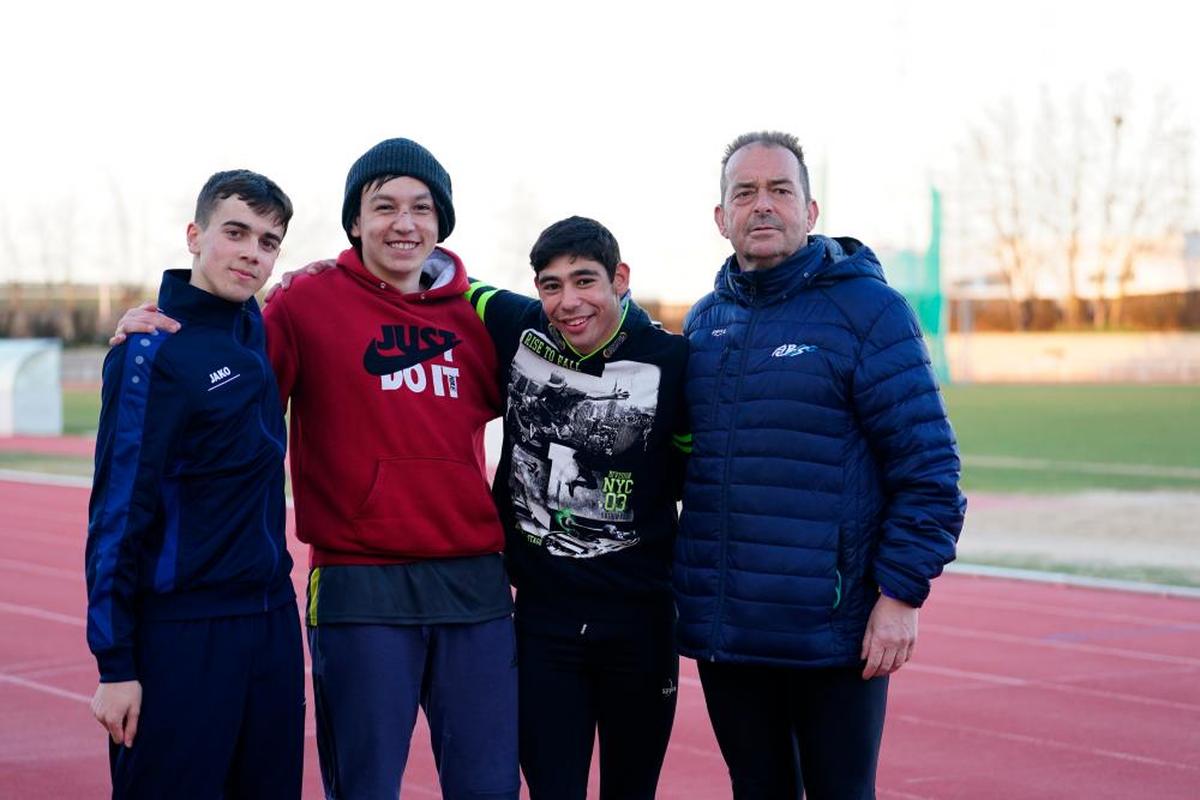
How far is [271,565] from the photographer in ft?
11.4

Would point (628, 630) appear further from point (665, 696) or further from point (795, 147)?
point (795, 147)

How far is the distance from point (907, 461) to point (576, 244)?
0.93 meters

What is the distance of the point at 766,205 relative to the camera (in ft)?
12.2

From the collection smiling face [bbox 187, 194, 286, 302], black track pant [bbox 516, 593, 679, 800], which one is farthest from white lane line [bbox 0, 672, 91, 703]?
smiling face [bbox 187, 194, 286, 302]

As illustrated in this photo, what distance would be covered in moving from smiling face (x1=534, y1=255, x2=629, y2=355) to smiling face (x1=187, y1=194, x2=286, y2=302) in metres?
0.67

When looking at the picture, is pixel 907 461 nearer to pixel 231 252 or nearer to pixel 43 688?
pixel 231 252

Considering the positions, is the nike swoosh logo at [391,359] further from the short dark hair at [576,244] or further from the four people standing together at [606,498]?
the short dark hair at [576,244]

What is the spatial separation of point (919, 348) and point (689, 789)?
8.55ft

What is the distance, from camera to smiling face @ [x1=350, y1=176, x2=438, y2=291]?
376 centimetres

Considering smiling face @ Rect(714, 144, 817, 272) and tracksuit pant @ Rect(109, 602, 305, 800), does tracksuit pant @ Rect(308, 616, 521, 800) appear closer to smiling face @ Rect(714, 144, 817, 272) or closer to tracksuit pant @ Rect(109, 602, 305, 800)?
tracksuit pant @ Rect(109, 602, 305, 800)

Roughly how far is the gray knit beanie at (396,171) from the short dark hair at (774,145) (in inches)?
26.9

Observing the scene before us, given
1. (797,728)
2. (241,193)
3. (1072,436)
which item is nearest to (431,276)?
(241,193)

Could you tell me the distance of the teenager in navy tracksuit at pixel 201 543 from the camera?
328 cm

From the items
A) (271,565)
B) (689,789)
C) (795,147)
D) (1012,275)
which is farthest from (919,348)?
(1012,275)
